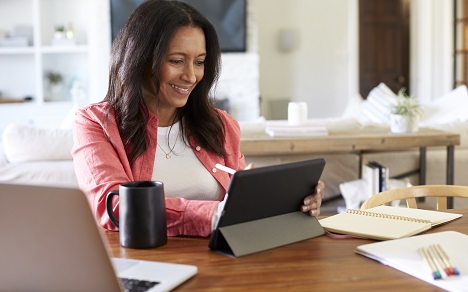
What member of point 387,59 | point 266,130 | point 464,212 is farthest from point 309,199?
point 387,59

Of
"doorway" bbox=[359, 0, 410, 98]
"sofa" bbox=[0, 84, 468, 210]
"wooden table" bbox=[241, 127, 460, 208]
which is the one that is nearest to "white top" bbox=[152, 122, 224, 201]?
"sofa" bbox=[0, 84, 468, 210]

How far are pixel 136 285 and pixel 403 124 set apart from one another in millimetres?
3104

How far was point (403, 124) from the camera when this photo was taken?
405 cm

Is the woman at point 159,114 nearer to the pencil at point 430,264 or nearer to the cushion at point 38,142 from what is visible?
the pencil at point 430,264

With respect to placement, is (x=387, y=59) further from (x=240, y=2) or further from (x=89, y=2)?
(x=89, y=2)

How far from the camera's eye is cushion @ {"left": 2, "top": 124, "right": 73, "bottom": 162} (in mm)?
3418

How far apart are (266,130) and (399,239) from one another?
8.25ft

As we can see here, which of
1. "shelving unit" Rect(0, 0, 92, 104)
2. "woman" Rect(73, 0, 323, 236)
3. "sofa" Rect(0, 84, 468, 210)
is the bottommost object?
"sofa" Rect(0, 84, 468, 210)

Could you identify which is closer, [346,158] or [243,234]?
[243,234]

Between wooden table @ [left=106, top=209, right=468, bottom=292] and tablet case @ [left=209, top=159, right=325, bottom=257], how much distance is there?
0.02m

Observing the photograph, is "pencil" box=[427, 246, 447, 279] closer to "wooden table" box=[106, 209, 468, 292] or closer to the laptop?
"wooden table" box=[106, 209, 468, 292]

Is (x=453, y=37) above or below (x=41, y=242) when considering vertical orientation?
above

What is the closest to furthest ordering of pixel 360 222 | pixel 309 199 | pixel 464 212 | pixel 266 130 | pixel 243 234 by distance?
pixel 243 234 < pixel 309 199 < pixel 360 222 < pixel 464 212 < pixel 266 130

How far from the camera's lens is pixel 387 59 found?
8328mm
